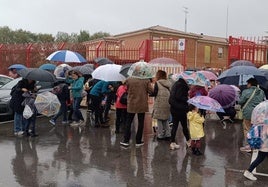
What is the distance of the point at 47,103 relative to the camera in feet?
33.2

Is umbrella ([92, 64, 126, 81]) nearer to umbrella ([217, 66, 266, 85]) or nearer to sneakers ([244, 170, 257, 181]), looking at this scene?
umbrella ([217, 66, 266, 85])

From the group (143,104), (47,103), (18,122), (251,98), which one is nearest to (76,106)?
(47,103)

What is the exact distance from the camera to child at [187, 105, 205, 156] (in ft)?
26.5

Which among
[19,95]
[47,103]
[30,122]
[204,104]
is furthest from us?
[47,103]

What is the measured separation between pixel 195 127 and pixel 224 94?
3.17 metres

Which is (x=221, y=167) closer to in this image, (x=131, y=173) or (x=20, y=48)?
(x=131, y=173)

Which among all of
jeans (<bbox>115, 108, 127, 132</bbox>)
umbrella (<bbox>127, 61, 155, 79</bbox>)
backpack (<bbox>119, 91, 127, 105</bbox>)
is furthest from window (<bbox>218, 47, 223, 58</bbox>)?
umbrella (<bbox>127, 61, 155, 79</bbox>)

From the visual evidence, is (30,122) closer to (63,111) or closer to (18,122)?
(18,122)

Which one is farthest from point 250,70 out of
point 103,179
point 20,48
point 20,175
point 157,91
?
point 20,48

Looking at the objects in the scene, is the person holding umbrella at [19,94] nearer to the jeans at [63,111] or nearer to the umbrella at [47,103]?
the umbrella at [47,103]

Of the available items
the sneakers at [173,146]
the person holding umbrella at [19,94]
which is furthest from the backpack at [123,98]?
the person holding umbrella at [19,94]

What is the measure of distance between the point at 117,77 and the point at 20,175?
428cm

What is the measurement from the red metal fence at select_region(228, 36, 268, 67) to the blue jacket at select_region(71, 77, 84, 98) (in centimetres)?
557

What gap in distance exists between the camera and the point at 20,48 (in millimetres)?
18812
